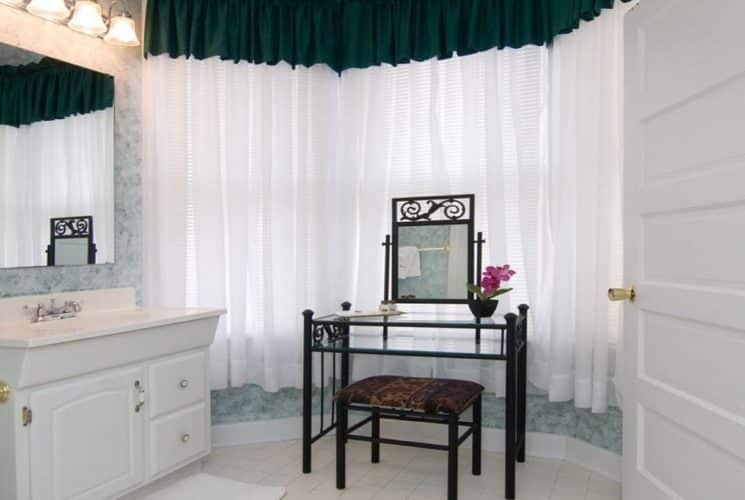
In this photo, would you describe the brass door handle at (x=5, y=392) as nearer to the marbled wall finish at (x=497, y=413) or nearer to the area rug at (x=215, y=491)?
the area rug at (x=215, y=491)

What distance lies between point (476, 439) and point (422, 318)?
24.0 inches

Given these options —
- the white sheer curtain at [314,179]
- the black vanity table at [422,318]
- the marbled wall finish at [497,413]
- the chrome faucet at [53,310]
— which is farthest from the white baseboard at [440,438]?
the chrome faucet at [53,310]

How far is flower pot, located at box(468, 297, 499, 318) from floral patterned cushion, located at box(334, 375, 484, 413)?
1.07 ft

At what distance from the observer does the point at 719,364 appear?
1.33 meters

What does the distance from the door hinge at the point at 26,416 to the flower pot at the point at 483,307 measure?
1.79 metres

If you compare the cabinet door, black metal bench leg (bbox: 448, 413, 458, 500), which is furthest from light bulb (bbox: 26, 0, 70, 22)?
black metal bench leg (bbox: 448, 413, 458, 500)

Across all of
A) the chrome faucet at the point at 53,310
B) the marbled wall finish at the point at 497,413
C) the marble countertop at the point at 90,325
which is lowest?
the marbled wall finish at the point at 497,413

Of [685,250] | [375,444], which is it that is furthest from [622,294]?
[375,444]

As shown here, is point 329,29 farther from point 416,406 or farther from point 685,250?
point 685,250

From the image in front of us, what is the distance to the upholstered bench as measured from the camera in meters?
2.18

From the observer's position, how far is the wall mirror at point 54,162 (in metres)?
2.23

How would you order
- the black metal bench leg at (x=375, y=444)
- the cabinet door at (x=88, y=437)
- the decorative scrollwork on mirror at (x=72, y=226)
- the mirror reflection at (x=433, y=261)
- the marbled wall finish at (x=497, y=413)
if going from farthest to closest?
the mirror reflection at (x=433, y=261) < the black metal bench leg at (x=375, y=444) < the marbled wall finish at (x=497, y=413) < the decorative scrollwork on mirror at (x=72, y=226) < the cabinet door at (x=88, y=437)

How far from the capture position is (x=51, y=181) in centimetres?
236

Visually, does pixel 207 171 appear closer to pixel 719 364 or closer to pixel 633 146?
pixel 633 146
